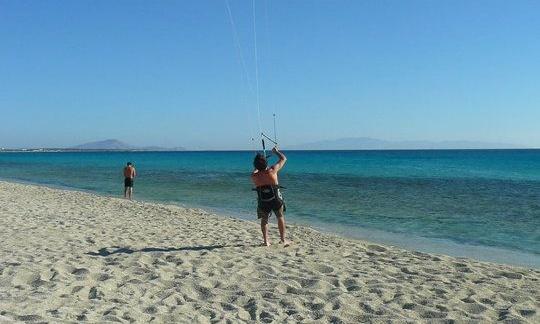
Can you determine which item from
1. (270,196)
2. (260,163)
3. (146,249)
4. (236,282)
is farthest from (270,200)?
(236,282)

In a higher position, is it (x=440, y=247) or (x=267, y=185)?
(x=267, y=185)

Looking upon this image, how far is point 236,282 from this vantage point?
623 centimetres

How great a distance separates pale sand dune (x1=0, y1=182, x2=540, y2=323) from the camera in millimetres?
5078

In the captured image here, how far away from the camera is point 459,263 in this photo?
25.7ft

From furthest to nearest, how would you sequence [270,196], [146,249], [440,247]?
[440,247]
[270,196]
[146,249]

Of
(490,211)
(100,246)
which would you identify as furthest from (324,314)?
(490,211)

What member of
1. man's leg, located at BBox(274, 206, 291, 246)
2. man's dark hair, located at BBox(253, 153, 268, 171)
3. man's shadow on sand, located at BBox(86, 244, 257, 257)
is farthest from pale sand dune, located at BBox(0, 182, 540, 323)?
man's dark hair, located at BBox(253, 153, 268, 171)

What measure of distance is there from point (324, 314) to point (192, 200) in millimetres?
16144

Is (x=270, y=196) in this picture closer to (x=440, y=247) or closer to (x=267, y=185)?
(x=267, y=185)

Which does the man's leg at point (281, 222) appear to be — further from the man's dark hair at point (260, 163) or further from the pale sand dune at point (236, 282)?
the man's dark hair at point (260, 163)

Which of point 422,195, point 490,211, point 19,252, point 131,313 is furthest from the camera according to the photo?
point 422,195

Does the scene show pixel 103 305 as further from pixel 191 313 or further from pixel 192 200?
pixel 192 200

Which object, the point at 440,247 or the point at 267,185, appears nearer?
the point at 267,185

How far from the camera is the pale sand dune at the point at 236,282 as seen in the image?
5078 mm
